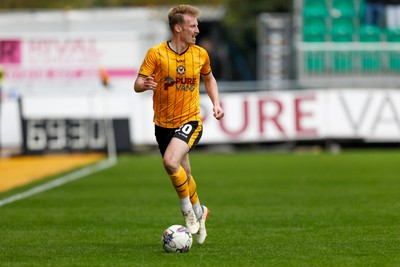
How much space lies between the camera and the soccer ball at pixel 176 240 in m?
9.94

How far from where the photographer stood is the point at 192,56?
10703 mm

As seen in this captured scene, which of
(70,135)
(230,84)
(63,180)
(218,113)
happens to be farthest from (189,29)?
(230,84)

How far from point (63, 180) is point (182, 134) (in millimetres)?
9391

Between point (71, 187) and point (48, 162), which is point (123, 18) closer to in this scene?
point (48, 162)

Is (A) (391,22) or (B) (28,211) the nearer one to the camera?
(B) (28,211)

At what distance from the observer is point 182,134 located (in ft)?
35.1

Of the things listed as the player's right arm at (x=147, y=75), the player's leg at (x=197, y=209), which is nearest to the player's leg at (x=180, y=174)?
the player's leg at (x=197, y=209)

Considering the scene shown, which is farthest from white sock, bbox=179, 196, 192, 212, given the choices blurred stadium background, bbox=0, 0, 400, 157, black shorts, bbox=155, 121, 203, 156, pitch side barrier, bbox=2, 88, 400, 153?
pitch side barrier, bbox=2, 88, 400, 153

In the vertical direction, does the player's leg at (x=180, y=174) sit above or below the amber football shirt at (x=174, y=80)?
below

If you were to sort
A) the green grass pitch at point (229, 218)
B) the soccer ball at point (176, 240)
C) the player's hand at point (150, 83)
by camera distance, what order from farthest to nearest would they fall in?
1. the player's hand at point (150, 83)
2. the soccer ball at point (176, 240)
3. the green grass pitch at point (229, 218)

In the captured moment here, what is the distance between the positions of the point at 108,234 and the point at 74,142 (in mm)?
15520

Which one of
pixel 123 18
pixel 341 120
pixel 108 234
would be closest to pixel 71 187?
pixel 108 234

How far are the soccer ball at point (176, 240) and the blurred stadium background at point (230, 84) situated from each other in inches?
578

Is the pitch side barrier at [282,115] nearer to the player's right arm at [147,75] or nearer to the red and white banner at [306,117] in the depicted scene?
the red and white banner at [306,117]
